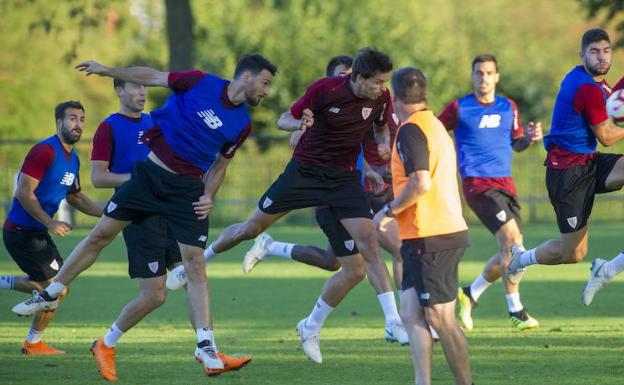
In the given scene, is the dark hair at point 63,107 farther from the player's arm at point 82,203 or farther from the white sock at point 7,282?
the white sock at point 7,282

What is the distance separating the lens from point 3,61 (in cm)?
4250

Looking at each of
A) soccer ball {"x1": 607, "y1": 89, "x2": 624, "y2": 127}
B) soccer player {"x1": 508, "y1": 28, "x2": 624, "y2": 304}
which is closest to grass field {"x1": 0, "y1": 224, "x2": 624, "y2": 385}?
soccer player {"x1": 508, "y1": 28, "x2": 624, "y2": 304}

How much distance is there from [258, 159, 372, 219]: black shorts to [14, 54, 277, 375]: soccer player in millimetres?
737

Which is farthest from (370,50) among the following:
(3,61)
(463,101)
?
(3,61)

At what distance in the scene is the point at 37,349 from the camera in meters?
10.2

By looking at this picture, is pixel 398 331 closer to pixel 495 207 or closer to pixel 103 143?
pixel 495 207

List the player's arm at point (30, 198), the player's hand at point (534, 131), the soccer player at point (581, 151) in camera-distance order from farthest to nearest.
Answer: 1. the player's hand at point (534, 131)
2. the player's arm at point (30, 198)
3. the soccer player at point (581, 151)

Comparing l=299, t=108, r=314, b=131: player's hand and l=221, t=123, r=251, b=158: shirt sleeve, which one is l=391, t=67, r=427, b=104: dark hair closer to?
l=299, t=108, r=314, b=131: player's hand

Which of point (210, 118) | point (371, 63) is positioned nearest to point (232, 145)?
point (210, 118)

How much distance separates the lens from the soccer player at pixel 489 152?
1183 cm

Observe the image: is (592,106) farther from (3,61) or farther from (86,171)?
(3,61)

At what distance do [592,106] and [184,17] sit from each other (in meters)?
20.6

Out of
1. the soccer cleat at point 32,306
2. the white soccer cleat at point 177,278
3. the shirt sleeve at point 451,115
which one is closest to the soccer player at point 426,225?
the white soccer cleat at point 177,278

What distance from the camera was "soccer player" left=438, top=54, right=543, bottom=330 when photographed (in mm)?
11828
